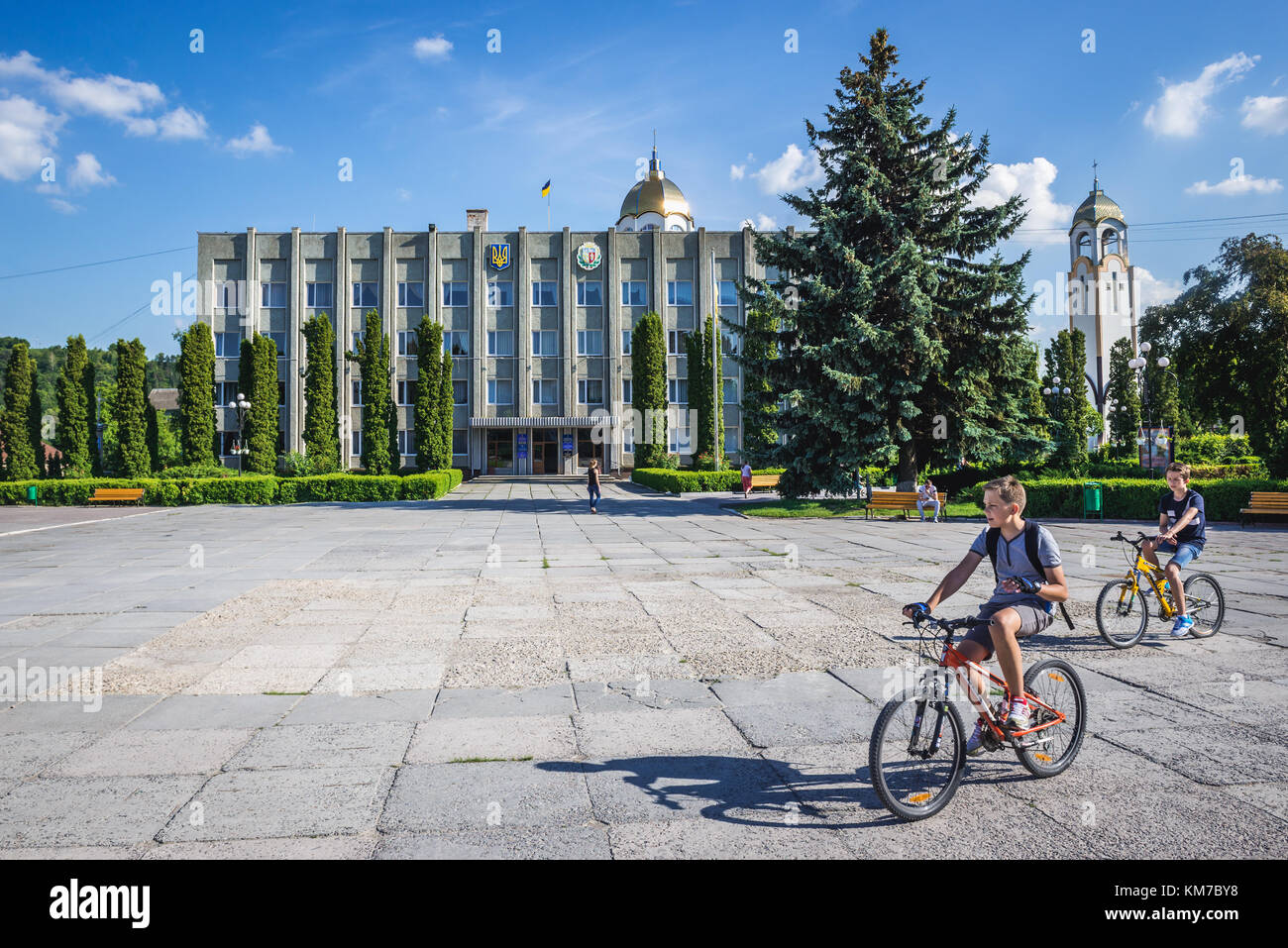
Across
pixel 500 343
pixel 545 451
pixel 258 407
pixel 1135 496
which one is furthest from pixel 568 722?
pixel 500 343

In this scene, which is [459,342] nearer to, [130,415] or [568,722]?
[130,415]

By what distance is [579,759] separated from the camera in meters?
4.53

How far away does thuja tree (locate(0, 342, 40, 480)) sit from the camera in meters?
33.4

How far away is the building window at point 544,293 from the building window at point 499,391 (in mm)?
5789

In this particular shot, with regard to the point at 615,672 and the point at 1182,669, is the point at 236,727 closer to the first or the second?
the point at 615,672

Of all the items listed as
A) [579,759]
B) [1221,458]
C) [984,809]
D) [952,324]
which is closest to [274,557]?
[579,759]

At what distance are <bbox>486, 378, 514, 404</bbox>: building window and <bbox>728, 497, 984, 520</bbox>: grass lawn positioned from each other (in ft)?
102

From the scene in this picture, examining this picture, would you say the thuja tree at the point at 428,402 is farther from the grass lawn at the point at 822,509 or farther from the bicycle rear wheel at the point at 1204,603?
the bicycle rear wheel at the point at 1204,603

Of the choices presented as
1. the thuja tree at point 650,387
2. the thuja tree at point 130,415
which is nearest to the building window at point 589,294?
the thuja tree at point 650,387

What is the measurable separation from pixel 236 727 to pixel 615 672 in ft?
8.96

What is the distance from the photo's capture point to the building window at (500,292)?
53.2 m

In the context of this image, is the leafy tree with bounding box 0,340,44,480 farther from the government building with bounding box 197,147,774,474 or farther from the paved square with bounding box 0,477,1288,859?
the paved square with bounding box 0,477,1288,859

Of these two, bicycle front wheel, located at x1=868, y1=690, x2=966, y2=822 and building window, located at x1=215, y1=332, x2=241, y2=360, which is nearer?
bicycle front wheel, located at x1=868, y1=690, x2=966, y2=822

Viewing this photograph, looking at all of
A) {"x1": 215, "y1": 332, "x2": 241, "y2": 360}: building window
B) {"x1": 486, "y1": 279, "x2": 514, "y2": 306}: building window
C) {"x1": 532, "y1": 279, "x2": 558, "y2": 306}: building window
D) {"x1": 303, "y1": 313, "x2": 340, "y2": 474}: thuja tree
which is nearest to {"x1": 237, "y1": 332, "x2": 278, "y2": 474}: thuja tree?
{"x1": 303, "y1": 313, "x2": 340, "y2": 474}: thuja tree
